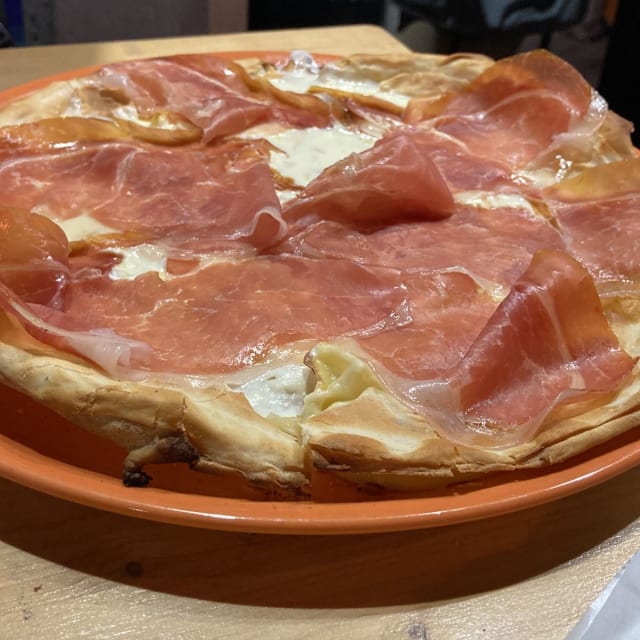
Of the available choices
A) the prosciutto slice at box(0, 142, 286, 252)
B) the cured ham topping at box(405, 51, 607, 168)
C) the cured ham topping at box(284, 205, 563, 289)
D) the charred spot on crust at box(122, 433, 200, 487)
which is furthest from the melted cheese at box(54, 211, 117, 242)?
the cured ham topping at box(405, 51, 607, 168)

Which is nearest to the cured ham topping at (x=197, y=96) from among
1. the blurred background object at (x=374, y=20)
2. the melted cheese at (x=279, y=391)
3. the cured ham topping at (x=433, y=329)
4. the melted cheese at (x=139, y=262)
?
the melted cheese at (x=139, y=262)

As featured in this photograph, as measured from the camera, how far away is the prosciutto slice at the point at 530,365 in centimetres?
88

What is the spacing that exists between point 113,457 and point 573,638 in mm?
543

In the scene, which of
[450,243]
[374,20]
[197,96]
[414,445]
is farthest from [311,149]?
[374,20]

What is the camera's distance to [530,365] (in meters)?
0.95

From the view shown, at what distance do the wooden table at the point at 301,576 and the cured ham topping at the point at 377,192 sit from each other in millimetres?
608

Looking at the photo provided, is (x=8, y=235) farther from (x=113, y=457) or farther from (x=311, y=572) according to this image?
(x=311, y=572)

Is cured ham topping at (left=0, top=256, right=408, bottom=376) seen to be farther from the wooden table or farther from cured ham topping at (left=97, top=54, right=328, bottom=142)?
cured ham topping at (left=97, top=54, right=328, bottom=142)

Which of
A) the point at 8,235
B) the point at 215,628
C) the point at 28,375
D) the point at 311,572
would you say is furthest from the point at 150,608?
the point at 8,235

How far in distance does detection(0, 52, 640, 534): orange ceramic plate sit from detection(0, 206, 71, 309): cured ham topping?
23 centimetres

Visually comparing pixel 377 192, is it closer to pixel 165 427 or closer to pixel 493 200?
pixel 493 200

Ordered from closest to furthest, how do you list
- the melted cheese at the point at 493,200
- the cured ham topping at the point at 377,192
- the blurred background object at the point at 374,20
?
the cured ham topping at the point at 377,192, the melted cheese at the point at 493,200, the blurred background object at the point at 374,20

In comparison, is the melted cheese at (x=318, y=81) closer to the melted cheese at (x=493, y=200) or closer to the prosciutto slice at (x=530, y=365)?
the melted cheese at (x=493, y=200)

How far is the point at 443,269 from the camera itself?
3.95ft
